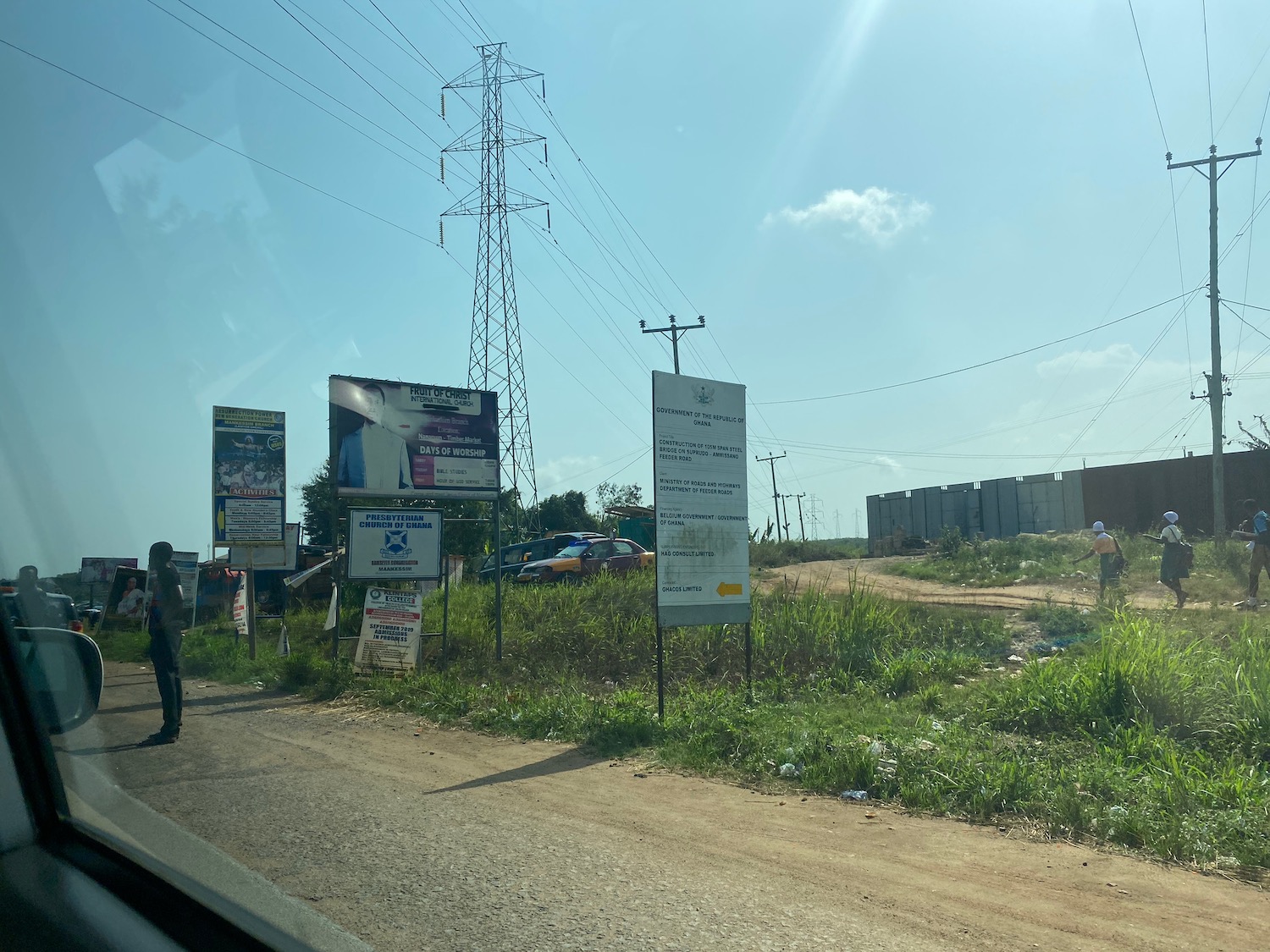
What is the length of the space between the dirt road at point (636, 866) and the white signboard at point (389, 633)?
16.6ft

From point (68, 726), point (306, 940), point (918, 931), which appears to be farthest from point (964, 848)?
point (68, 726)

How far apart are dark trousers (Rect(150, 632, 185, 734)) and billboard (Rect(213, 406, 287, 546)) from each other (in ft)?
21.5

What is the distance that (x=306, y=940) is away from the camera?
377 cm

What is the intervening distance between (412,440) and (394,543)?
165 cm

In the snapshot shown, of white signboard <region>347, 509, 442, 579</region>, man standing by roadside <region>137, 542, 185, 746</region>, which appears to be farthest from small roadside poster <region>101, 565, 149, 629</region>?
man standing by roadside <region>137, 542, 185, 746</region>

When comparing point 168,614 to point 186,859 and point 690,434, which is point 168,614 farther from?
point 690,434

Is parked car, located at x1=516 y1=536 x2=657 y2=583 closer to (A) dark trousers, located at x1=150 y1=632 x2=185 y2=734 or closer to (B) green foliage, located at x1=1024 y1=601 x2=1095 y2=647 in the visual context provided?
(B) green foliage, located at x1=1024 y1=601 x2=1095 y2=647

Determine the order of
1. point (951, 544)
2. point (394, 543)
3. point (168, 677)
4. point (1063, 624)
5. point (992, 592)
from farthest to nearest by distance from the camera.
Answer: point (951, 544), point (992, 592), point (394, 543), point (1063, 624), point (168, 677)

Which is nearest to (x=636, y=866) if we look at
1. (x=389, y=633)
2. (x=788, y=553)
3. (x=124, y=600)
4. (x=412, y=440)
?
(x=389, y=633)

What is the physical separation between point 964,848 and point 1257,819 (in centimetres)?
170

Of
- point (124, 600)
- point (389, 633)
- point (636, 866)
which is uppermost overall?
point (124, 600)

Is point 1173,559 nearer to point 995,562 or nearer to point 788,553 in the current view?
point 995,562

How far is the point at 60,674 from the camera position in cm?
411

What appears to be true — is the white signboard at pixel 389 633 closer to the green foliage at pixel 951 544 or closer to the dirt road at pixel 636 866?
the dirt road at pixel 636 866
